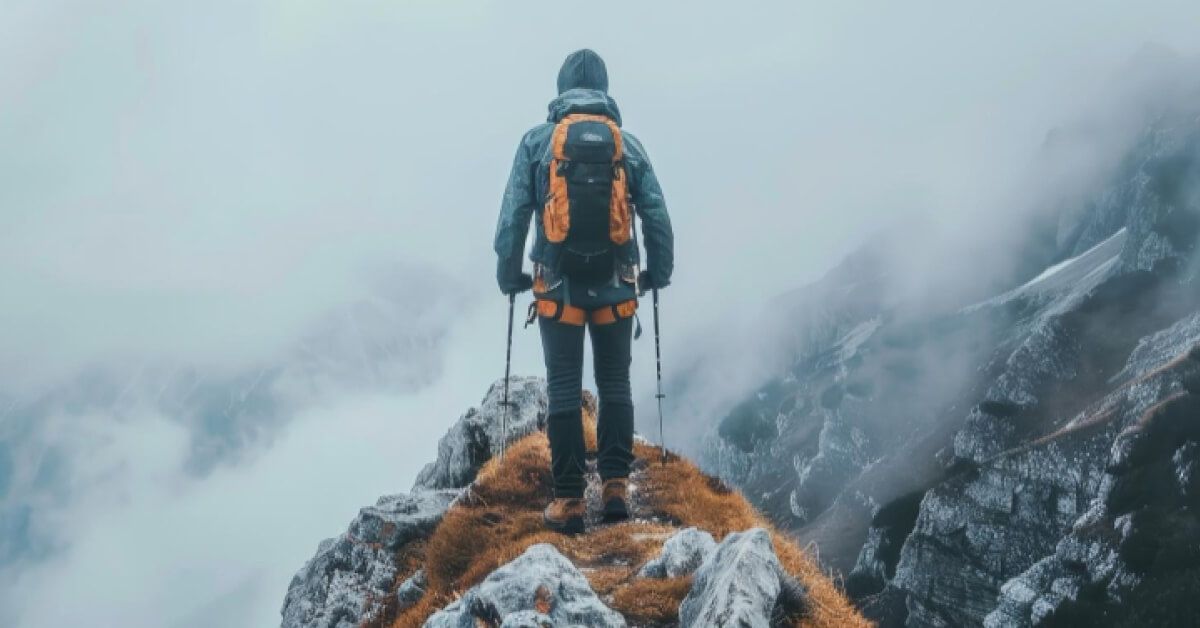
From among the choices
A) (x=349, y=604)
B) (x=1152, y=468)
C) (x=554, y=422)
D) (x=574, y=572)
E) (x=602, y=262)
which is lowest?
(x=1152, y=468)

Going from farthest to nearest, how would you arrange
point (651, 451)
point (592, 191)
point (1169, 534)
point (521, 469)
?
1. point (1169, 534)
2. point (651, 451)
3. point (521, 469)
4. point (592, 191)

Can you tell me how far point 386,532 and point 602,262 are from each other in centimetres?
571

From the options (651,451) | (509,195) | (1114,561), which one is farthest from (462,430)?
(1114,561)

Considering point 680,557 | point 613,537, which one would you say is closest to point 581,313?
point 613,537

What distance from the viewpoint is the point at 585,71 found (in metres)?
13.6

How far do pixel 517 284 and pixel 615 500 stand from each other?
11.1 feet

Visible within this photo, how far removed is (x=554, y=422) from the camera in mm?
12820

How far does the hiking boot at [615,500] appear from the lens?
41.4 feet

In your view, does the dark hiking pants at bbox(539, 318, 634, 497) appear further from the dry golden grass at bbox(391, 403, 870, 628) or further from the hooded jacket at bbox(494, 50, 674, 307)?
the dry golden grass at bbox(391, 403, 870, 628)

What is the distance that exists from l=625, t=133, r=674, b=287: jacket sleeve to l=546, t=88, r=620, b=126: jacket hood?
1.55ft

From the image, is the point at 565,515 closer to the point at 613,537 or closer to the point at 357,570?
the point at 613,537

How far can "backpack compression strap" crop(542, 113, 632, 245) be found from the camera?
12.1m

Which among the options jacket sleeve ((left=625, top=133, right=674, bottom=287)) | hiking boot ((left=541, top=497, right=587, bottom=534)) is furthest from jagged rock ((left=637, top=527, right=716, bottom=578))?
jacket sleeve ((left=625, top=133, right=674, bottom=287))

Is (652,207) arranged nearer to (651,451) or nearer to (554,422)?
(554,422)
